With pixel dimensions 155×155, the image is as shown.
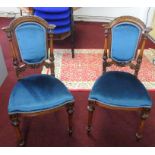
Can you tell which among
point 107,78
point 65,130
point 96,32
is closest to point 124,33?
point 107,78

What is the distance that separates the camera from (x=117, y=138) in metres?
1.64

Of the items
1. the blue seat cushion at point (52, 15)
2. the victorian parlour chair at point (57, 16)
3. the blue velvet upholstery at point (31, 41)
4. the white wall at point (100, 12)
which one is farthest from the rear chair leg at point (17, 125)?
the white wall at point (100, 12)

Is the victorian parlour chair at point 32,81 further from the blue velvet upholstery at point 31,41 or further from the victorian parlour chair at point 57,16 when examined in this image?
the victorian parlour chair at point 57,16

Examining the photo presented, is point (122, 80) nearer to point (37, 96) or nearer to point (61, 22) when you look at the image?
point (37, 96)

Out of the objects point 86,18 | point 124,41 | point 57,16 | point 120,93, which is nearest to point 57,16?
point 57,16

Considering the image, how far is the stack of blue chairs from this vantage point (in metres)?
2.42

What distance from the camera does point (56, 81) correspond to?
1550 millimetres

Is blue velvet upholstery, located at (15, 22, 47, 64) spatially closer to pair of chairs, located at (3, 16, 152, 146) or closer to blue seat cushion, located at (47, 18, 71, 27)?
pair of chairs, located at (3, 16, 152, 146)

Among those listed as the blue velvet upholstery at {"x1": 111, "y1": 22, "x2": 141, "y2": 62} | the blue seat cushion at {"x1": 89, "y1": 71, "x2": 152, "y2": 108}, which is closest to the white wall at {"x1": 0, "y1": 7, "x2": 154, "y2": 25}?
the blue velvet upholstery at {"x1": 111, "y1": 22, "x2": 141, "y2": 62}

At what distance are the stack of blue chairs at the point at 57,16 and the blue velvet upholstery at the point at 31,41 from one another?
965 mm

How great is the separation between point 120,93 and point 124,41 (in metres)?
0.44

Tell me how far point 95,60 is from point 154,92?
0.93 m

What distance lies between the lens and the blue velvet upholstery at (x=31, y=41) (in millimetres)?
1430

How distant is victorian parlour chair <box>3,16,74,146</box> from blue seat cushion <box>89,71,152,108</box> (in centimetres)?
24
